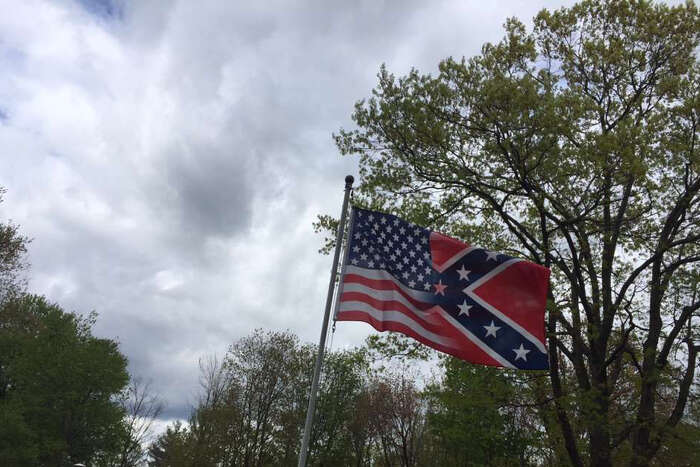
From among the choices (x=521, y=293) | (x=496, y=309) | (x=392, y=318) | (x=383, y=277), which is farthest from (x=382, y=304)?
(x=521, y=293)

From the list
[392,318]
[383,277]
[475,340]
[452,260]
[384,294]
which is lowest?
[475,340]

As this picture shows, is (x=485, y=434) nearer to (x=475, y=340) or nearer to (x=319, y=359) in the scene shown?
(x=475, y=340)

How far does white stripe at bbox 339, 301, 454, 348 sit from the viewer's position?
884 cm

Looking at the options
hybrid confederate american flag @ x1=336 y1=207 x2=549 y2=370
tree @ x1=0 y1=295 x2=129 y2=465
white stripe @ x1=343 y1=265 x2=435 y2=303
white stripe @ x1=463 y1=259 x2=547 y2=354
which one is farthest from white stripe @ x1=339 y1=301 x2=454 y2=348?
tree @ x1=0 y1=295 x2=129 y2=465

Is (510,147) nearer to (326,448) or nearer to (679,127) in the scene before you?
(679,127)

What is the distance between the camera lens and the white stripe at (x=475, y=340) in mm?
8422

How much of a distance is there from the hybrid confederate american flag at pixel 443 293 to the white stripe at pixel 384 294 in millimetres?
17

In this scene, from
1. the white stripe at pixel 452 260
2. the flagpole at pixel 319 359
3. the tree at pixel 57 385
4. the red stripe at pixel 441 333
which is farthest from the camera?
the tree at pixel 57 385

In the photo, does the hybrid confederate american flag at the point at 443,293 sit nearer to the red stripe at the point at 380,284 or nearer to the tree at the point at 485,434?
the red stripe at the point at 380,284

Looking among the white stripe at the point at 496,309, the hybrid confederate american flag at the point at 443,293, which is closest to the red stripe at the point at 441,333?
the hybrid confederate american flag at the point at 443,293

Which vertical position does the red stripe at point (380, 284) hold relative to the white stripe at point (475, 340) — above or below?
above

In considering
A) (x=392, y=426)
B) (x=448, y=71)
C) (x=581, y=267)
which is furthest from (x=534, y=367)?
(x=392, y=426)

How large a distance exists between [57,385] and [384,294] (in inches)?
1588

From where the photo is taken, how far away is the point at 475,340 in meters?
8.74
